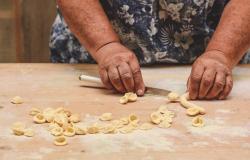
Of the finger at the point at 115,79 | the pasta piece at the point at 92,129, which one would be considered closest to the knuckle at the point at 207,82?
the finger at the point at 115,79

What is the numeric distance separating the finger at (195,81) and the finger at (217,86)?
0.12 ft

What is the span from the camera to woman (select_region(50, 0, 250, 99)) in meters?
1.24

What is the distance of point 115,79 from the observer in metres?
1.24

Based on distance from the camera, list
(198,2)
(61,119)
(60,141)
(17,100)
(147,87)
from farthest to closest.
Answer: (198,2)
(147,87)
(17,100)
(61,119)
(60,141)

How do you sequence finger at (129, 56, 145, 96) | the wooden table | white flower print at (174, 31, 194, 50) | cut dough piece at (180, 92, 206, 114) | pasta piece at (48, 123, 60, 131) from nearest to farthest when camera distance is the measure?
the wooden table < pasta piece at (48, 123, 60, 131) < cut dough piece at (180, 92, 206, 114) < finger at (129, 56, 145, 96) < white flower print at (174, 31, 194, 50)

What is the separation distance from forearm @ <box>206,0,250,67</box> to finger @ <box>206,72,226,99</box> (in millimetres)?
114

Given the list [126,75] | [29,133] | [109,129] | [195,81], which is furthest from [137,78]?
[29,133]

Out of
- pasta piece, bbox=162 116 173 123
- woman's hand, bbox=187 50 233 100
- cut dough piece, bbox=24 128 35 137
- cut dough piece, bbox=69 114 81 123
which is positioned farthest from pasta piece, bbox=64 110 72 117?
woman's hand, bbox=187 50 233 100

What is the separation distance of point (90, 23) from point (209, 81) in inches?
15.2

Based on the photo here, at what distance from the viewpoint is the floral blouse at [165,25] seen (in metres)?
1.42

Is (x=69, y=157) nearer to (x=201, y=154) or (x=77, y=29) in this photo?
(x=201, y=154)

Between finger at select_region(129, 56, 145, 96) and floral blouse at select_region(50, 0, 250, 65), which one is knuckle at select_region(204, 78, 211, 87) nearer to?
finger at select_region(129, 56, 145, 96)

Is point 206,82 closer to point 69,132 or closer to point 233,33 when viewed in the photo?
point 233,33

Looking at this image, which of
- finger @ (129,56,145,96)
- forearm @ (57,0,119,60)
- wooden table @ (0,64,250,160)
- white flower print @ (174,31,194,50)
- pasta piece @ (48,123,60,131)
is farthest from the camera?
white flower print @ (174,31,194,50)
